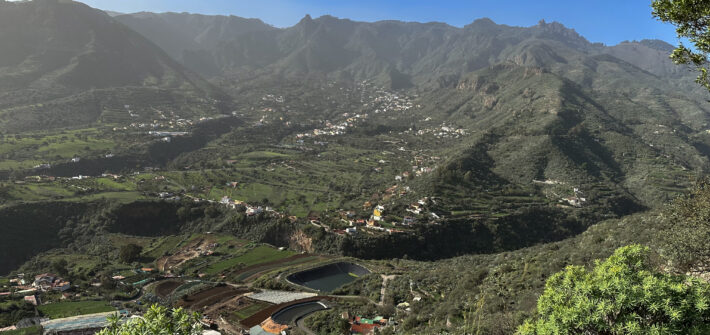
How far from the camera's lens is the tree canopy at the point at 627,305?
8633 mm

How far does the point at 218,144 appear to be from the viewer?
141625 mm

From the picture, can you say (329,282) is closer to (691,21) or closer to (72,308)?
(72,308)

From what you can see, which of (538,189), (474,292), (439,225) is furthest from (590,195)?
(474,292)

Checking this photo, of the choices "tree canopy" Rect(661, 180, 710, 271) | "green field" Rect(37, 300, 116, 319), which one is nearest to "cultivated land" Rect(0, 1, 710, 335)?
"green field" Rect(37, 300, 116, 319)

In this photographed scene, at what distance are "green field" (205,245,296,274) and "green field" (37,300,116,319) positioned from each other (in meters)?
15.9

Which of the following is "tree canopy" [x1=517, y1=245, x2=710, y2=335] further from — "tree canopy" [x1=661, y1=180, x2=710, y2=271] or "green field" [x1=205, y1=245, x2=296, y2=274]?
"green field" [x1=205, y1=245, x2=296, y2=274]

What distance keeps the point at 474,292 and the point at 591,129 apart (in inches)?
4677

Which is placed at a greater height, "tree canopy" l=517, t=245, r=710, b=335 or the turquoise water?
"tree canopy" l=517, t=245, r=710, b=335

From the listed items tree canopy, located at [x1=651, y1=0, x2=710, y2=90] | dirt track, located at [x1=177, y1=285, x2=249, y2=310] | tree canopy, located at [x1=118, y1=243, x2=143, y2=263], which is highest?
tree canopy, located at [x1=651, y1=0, x2=710, y2=90]

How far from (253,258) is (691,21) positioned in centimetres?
5891

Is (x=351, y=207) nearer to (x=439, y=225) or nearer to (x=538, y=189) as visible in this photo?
(x=439, y=225)

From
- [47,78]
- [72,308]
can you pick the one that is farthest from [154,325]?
[47,78]

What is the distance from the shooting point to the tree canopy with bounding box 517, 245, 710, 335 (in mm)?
8633

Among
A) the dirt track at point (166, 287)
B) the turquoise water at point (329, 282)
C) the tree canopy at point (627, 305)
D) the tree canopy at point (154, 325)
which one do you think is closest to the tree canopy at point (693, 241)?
the tree canopy at point (627, 305)
